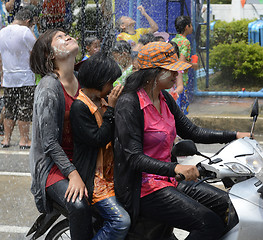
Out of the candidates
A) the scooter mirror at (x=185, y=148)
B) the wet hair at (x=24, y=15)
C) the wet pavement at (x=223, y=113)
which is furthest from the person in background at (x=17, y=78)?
the scooter mirror at (x=185, y=148)

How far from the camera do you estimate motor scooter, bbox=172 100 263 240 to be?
2.53 meters

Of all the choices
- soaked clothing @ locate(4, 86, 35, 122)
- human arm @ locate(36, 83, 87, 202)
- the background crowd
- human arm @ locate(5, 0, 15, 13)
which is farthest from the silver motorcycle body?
human arm @ locate(5, 0, 15, 13)

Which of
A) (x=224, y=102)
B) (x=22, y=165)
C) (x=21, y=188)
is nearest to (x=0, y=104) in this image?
(x=22, y=165)

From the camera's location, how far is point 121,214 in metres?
2.82

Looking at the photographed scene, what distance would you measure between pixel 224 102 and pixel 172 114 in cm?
750

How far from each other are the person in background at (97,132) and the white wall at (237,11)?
1823cm

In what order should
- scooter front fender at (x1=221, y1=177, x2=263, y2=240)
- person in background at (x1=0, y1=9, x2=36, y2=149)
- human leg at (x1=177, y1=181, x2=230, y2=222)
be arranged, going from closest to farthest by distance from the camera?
1. scooter front fender at (x1=221, y1=177, x2=263, y2=240)
2. human leg at (x1=177, y1=181, x2=230, y2=222)
3. person in background at (x1=0, y1=9, x2=36, y2=149)

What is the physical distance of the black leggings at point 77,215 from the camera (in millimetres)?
2867

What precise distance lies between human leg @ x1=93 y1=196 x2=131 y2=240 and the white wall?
1852 cm

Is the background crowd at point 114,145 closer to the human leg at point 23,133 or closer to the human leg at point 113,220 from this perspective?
the human leg at point 113,220

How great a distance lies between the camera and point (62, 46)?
3.26 metres

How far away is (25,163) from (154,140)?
4174mm

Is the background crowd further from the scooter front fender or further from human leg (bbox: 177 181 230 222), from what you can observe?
the scooter front fender

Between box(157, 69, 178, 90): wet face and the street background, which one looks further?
the street background
